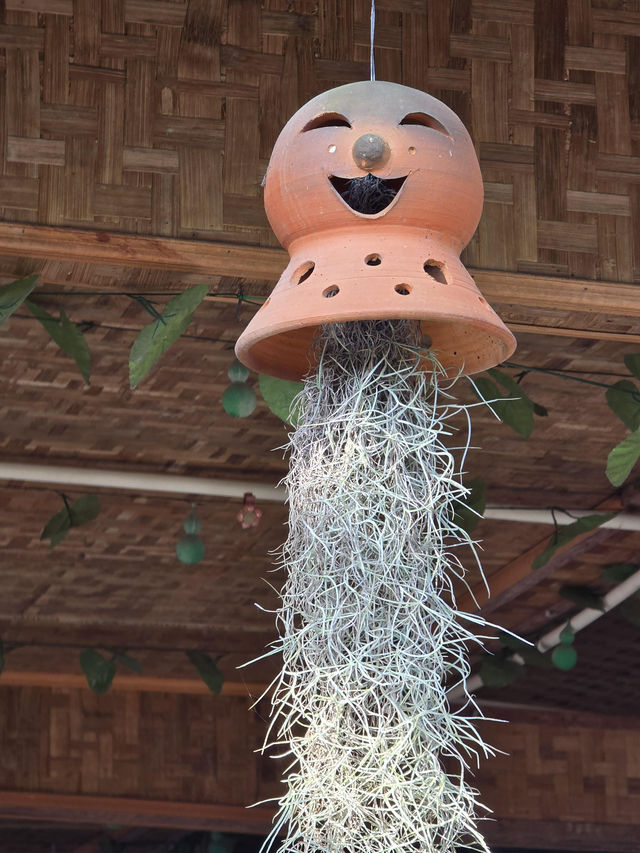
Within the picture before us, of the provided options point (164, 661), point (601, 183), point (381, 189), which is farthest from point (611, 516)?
point (381, 189)

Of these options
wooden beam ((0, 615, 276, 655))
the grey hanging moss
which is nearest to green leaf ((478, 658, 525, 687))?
wooden beam ((0, 615, 276, 655))

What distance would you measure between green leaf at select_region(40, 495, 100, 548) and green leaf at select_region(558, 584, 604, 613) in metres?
1.65

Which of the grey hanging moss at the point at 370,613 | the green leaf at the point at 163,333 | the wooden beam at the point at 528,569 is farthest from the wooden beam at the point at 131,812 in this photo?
the grey hanging moss at the point at 370,613

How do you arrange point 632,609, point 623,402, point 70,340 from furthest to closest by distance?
point 632,609
point 623,402
point 70,340

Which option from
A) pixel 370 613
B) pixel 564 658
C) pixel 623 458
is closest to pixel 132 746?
pixel 564 658

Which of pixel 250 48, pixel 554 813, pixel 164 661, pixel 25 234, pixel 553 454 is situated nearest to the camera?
pixel 25 234

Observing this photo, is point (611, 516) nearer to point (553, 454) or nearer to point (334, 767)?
point (553, 454)

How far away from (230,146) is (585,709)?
379cm

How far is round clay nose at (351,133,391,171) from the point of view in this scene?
1.50 meters

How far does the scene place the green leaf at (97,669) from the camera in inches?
173

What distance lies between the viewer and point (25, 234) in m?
2.28

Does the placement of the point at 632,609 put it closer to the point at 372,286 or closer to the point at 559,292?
the point at 559,292

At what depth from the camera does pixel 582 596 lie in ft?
14.6

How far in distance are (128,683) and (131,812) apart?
1.50 feet
